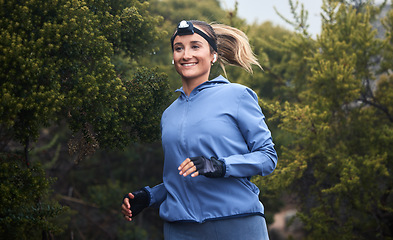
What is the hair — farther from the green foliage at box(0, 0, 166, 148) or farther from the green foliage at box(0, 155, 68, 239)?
the green foliage at box(0, 155, 68, 239)

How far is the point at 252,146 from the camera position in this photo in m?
2.51

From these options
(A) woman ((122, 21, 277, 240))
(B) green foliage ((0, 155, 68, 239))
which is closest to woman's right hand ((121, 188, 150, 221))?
(A) woman ((122, 21, 277, 240))

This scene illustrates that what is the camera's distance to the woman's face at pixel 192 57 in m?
2.77

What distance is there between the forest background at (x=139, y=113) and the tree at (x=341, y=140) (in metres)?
0.02

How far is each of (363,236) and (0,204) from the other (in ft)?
16.1

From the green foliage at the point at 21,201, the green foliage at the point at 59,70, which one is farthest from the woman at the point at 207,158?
the green foliage at the point at 21,201

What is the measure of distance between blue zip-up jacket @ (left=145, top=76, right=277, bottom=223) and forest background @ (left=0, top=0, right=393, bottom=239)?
949 millimetres

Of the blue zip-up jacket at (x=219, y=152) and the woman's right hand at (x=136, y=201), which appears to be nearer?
the blue zip-up jacket at (x=219, y=152)

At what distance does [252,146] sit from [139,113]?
4.29 feet

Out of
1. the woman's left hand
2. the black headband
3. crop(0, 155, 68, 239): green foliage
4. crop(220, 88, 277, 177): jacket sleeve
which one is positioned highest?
the black headband

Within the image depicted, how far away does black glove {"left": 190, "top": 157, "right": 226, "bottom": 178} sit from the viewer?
2.23m

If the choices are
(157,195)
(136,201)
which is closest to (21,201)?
(136,201)

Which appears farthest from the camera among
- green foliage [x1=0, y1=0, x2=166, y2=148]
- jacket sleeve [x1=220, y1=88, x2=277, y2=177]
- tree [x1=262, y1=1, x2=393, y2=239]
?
tree [x1=262, y1=1, x2=393, y2=239]

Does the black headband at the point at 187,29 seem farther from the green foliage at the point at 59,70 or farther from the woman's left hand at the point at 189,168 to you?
the woman's left hand at the point at 189,168
